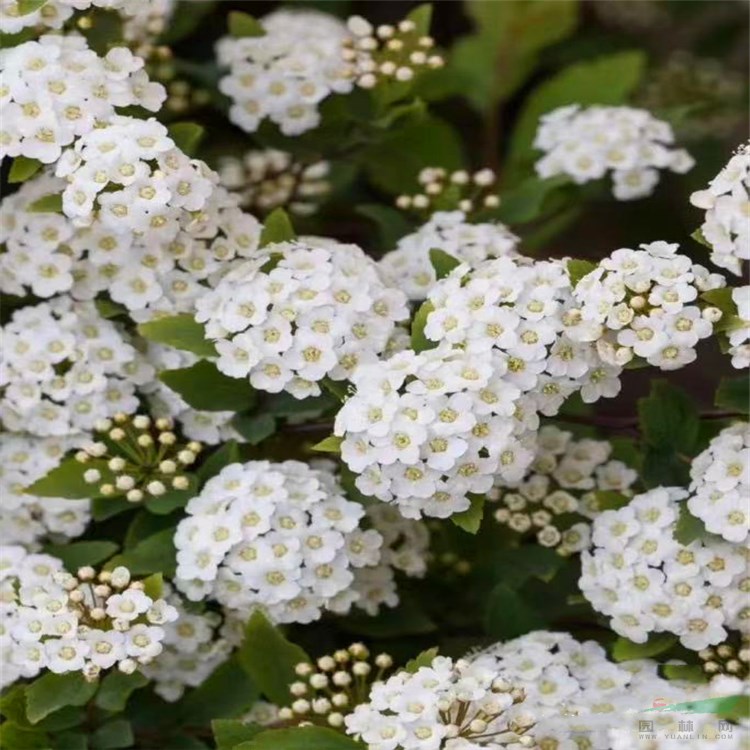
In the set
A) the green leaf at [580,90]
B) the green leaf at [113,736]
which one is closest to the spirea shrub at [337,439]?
the green leaf at [113,736]

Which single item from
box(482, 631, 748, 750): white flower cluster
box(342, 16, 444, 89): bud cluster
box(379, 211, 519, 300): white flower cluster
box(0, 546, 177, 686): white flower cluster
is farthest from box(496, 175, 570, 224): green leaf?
box(0, 546, 177, 686): white flower cluster

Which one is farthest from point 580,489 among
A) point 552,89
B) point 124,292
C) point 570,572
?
point 552,89

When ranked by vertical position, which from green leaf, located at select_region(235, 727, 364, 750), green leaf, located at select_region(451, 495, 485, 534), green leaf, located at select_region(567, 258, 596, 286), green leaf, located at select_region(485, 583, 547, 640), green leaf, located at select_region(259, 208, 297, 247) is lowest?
green leaf, located at select_region(485, 583, 547, 640)

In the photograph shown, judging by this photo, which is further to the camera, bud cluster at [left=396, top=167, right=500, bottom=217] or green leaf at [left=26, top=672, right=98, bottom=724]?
Answer: bud cluster at [left=396, top=167, right=500, bottom=217]

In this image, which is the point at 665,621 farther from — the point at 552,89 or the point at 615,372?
the point at 552,89

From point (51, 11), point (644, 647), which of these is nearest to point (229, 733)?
point (644, 647)

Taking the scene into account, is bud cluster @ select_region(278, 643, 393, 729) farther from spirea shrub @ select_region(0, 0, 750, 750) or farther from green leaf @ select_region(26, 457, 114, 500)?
green leaf @ select_region(26, 457, 114, 500)

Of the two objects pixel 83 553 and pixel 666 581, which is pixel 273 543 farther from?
pixel 666 581
